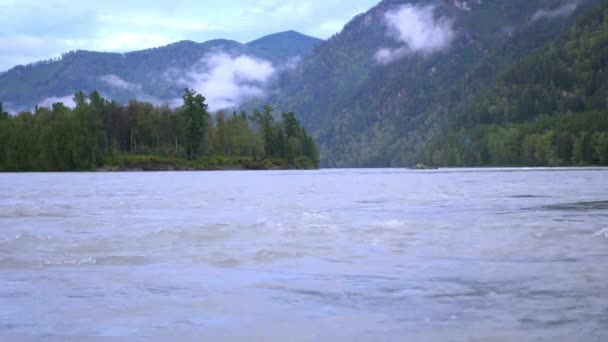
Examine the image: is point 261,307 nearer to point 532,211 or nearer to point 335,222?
point 335,222

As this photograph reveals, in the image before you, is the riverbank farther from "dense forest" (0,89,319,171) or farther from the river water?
the river water

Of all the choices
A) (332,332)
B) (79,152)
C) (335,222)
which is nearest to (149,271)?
(332,332)

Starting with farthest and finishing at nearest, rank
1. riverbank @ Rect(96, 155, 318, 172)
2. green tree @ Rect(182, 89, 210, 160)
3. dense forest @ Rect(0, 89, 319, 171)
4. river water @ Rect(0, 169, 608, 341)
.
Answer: green tree @ Rect(182, 89, 210, 160)
riverbank @ Rect(96, 155, 318, 172)
dense forest @ Rect(0, 89, 319, 171)
river water @ Rect(0, 169, 608, 341)

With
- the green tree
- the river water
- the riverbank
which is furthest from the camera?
the green tree

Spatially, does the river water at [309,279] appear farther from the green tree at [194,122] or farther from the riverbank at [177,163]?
the green tree at [194,122]

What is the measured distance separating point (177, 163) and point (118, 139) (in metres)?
22.8

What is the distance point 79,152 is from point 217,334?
15158 cm

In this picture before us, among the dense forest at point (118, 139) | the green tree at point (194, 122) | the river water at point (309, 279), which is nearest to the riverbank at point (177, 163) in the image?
the dense forest at point (118, 139)

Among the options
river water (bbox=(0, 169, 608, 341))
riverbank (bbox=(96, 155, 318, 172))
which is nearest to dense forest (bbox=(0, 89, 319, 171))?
riverbank (bbox=(96, 155, 318, 172))

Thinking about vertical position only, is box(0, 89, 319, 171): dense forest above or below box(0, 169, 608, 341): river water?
above

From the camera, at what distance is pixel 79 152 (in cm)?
15288

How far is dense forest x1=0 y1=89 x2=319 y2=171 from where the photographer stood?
154250 millimetres

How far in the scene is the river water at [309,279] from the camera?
30.0 ft

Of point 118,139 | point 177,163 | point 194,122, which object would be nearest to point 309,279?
point 177,163
